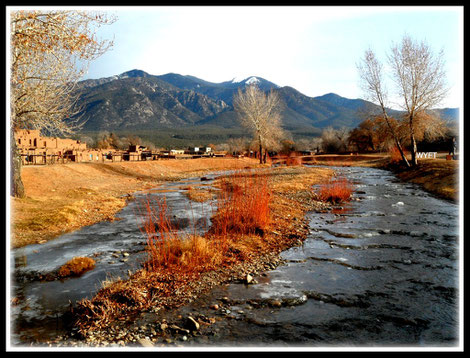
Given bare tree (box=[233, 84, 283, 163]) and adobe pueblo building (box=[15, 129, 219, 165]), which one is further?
bare tree (box=[233, 84, 283, 163])

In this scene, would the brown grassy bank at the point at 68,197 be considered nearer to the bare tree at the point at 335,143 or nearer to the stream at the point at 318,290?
the stream at the point at 318,290

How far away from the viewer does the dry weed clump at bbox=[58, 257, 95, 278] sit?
22.4 ft

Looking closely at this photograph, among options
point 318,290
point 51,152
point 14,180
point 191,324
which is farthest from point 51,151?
point 318,290

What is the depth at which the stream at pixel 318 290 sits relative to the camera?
4551 millimetres

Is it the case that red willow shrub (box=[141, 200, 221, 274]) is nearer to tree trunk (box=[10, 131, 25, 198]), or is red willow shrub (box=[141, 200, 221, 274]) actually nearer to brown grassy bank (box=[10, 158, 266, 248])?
brown grassy bank (box=[10, 158, 266, 248])

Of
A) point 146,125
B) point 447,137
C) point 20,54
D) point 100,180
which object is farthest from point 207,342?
point 146,125

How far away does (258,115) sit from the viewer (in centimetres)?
4769

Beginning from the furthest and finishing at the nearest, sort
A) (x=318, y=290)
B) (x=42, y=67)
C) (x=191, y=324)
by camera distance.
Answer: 1. (x=42, y=67)
2. (x=318, y=290)
3. (x=191, y=324)

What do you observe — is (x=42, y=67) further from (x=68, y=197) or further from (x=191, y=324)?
(x=191, y=324)

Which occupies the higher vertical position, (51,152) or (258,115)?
(258,115)

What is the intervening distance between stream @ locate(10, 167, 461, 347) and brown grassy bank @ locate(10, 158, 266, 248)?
117 centimetres

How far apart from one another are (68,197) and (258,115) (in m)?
34.4

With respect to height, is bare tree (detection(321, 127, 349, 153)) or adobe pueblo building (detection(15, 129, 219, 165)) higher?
bare tree (detection(321, 127, 349, 153))

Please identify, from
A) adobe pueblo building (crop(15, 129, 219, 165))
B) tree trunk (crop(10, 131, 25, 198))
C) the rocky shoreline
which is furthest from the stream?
adobe pueblo building (crop(15, 129, 219, 165))
